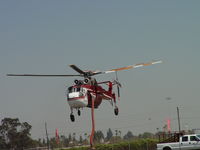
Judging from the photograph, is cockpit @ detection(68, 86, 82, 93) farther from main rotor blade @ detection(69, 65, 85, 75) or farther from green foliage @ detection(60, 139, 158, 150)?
green foliage @ detection(60, 139, 158, 150)

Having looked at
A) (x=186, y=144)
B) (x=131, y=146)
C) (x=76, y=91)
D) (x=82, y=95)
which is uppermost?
(x=76, y=91)

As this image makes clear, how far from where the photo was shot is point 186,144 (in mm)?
39031

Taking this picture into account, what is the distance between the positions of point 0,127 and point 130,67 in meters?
74.3

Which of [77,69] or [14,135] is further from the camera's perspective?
[14,135]

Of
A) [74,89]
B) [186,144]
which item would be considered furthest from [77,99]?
[186,144]

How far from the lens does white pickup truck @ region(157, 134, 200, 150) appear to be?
3866 centimetres

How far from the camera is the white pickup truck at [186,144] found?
3866 cm

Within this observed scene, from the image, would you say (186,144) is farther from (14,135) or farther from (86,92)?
(14,135)

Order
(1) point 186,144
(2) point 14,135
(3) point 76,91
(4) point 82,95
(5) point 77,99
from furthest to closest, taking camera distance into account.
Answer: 1. (2) point 14,135
2. (1) point 186,144
3. (3) point 76,91
4. (4) point 82,95
5. (5) point 77,99

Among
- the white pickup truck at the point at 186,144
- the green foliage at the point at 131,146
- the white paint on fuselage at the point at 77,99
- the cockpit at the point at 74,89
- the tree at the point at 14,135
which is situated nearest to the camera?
the white paint on fuselage at the point at 77,99

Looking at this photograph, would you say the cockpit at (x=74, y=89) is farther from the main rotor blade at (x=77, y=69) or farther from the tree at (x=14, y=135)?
the tree at (x=14, y=135)

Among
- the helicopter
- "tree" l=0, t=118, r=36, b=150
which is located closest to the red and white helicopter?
the helicopter

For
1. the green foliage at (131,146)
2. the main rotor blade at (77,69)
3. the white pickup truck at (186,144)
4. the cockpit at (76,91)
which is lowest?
the green foliage at (131,146)

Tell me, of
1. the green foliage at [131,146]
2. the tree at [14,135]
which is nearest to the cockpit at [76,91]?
the green foliage at [131,146]
